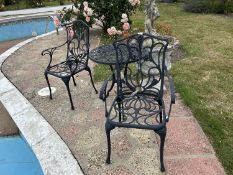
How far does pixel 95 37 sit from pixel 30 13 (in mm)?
6437

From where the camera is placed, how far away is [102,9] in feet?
28.2

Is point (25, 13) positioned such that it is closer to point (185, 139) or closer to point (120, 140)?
point (120, 140)

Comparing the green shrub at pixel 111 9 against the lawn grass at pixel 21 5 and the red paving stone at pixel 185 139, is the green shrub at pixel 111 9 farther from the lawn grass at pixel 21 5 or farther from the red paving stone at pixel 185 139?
the lawn grass at pixel 21 5

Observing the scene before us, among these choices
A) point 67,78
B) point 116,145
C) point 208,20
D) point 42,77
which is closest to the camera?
point 116,145

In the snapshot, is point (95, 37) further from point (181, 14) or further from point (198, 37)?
point (181, 14)

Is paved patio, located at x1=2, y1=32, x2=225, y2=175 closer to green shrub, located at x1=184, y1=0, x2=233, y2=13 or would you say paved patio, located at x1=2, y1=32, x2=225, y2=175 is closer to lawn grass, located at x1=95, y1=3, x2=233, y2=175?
lawn grass, located at x1=95, y1=3, x2=233, y2=175

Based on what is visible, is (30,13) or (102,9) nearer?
(102,9)

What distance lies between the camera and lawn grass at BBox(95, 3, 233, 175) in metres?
4.22

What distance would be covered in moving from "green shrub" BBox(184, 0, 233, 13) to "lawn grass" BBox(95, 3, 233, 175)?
1067 mm

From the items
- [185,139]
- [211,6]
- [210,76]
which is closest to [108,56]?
[185,139]

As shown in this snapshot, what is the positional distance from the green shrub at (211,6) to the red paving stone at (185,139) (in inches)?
329

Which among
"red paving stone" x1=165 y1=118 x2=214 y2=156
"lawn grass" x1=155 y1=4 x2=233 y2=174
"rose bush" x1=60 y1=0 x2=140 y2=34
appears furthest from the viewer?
"rose bush" x1=60 y1=0 x2=140 y2=34

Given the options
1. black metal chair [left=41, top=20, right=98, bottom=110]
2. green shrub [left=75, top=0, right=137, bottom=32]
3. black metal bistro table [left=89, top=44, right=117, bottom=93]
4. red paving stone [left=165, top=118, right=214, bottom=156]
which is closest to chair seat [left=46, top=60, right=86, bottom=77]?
black metal chair [left=41, top=20, right=98, bottom=110]

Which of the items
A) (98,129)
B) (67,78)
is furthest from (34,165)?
(67,78)
